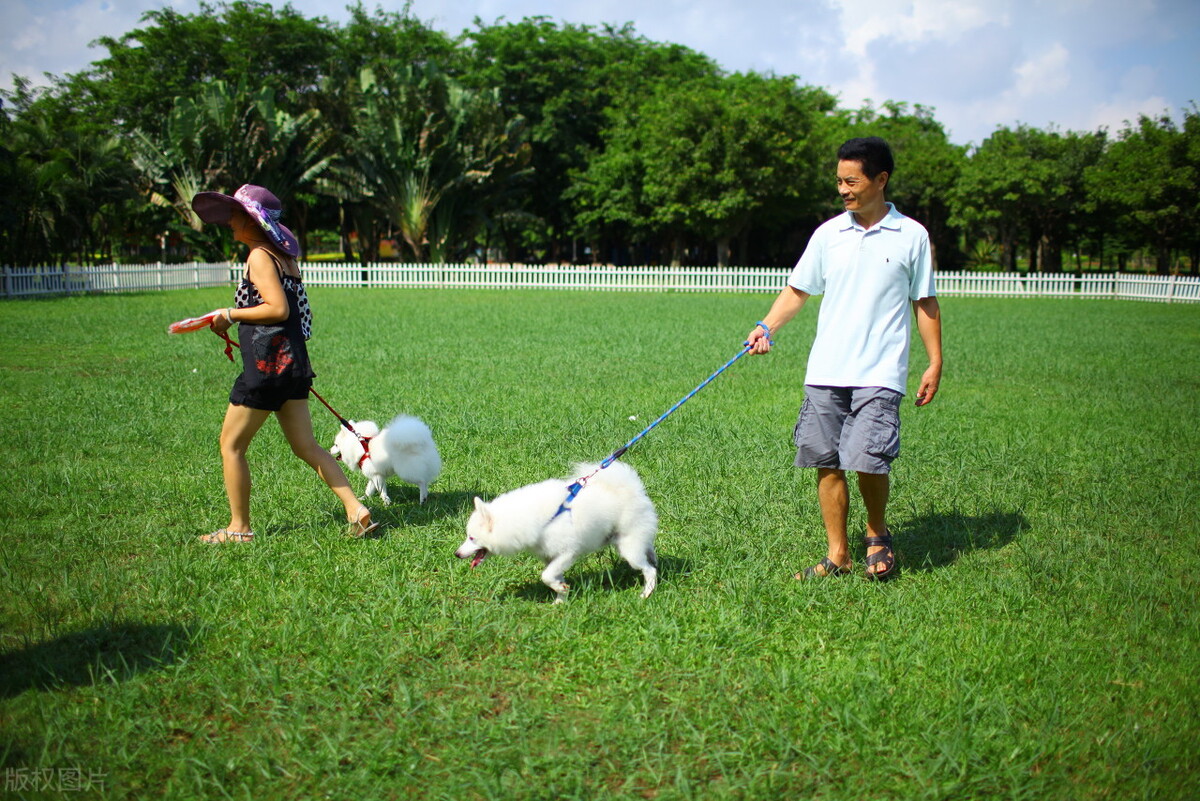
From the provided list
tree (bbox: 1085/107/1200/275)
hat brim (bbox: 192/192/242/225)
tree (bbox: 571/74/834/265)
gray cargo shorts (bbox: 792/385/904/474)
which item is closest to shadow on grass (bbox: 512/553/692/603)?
gray cargo shorts (bbox: 792/385/904/474)

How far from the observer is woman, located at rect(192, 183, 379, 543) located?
421cm

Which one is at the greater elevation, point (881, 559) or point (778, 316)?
point (778, 316)

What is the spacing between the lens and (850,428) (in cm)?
398

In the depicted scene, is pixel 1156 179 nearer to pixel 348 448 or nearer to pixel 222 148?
pixel 222 148

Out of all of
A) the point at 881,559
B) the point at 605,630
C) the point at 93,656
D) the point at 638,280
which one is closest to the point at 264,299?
the point at 93,656

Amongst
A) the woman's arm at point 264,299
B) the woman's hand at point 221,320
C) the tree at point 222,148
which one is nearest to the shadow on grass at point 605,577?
the woman's arm at point 264,299

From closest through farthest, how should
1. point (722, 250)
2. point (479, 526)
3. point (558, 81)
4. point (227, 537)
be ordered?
point (479, 526) → point (227, 537) → point (722, 250) → point (558, 81)

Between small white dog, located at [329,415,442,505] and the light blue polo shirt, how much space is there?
8.19 feet

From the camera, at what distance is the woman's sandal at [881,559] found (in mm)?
4195

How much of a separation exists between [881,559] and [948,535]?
36.5 inches

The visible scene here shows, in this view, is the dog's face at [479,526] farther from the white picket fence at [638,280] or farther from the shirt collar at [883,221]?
the white picket fence at [638,280]

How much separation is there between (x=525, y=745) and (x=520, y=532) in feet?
3.48

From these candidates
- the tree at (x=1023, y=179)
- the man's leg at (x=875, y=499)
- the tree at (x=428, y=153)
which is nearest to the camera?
the man's leg at (x=875, y=499)

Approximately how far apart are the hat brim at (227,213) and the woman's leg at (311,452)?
32.7 inches
